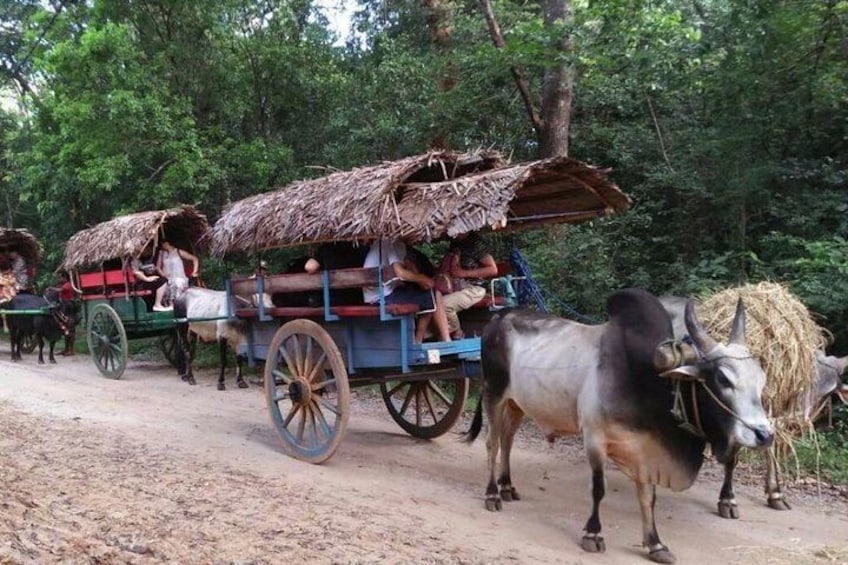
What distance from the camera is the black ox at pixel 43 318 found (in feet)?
46.1

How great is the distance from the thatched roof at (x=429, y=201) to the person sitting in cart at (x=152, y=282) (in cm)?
501

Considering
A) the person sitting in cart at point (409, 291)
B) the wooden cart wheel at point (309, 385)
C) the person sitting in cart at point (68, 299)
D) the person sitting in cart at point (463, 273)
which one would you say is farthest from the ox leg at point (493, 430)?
the person sitting in cart at point (68, 299)

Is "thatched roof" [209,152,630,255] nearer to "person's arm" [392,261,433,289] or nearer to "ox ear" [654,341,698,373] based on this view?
"person's arm" [392,261,433,289]

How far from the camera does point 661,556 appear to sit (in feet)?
15.2

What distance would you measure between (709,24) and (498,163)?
5695mm

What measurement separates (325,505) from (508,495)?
4.91 feet

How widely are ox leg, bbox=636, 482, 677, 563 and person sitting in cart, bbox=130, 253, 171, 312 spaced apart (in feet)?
30.2

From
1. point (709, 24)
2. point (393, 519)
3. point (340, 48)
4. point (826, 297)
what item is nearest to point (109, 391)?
point (393, 519)

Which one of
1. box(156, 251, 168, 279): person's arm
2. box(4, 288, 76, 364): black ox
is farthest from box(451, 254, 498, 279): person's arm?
box(4, 288, 76, 364): black ox

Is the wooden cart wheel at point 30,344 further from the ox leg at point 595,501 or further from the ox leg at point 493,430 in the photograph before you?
the ox leg at point 595,501

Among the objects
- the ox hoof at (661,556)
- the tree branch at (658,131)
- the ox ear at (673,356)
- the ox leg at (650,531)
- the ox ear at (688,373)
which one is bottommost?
the ox hoof at (661,556)

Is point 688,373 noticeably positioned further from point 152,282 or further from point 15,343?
point 15,343

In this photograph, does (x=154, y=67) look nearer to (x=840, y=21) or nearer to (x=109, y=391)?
(x=109, y=391)

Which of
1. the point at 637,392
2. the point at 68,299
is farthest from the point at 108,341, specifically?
the point at 637,392
